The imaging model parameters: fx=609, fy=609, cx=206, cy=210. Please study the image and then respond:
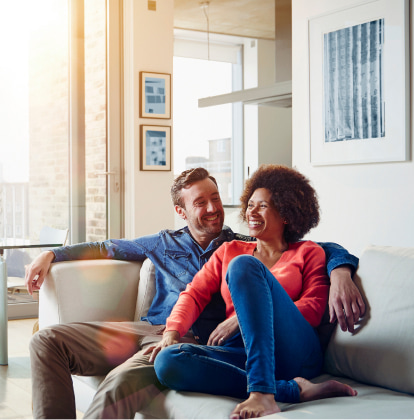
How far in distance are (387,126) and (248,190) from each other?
1388 mm

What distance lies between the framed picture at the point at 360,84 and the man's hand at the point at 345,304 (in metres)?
1.56

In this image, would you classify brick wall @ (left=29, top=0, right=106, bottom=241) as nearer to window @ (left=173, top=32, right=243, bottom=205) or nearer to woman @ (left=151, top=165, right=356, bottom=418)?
window @ (left=173, top=32, right=243, bottom=205)

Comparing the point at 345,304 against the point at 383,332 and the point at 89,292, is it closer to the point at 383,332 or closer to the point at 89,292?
the point at 383,332

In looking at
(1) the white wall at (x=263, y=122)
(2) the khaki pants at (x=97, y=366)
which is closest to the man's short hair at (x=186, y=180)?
(2) the khaki pants at (x=97, y=366)

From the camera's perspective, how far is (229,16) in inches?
256

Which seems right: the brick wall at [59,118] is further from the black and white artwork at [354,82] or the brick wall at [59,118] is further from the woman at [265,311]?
the woman at [265,311]

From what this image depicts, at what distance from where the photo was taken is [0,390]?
3070 millimetres

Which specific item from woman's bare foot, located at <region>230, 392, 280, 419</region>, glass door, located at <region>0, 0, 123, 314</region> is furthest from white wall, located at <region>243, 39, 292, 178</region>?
woman's bare foot, located at <region>230, 392, 280, 419</region>

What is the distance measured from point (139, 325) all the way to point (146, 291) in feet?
0.76

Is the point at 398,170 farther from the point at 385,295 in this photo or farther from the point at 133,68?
the point at 133,68

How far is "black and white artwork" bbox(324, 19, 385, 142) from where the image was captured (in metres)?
3.36

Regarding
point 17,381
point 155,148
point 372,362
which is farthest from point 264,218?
point 155,148

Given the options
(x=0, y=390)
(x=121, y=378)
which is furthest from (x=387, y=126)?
(x=0, y=390)

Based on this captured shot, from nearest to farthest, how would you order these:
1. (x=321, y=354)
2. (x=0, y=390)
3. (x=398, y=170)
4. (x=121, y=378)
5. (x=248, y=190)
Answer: (x=121, y=378) < (x=321, y=354) < (x=248, y=190) < (x=0, y=390) < (x=398, y=170)
